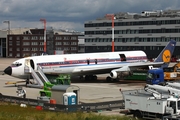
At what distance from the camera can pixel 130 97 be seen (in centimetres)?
3025

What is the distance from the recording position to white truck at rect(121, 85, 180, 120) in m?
28.2

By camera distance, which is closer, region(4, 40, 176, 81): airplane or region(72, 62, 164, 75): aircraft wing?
region(4, 40, 176, 81): airplane

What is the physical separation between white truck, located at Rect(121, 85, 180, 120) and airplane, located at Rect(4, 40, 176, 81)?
980 inches

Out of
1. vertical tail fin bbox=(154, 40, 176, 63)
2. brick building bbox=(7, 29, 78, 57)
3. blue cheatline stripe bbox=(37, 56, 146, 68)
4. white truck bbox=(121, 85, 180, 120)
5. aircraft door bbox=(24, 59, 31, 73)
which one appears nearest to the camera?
white truck bbox=(121, 85, 180, 120)

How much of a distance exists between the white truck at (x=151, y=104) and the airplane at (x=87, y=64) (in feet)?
81.7

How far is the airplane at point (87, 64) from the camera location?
54312 mm

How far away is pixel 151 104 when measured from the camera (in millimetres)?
28688

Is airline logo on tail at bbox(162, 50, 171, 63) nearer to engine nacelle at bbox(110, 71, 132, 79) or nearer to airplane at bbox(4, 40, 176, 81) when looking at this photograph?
airplane at bbox(4, 40, 176, 81)

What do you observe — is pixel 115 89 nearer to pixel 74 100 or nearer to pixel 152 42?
pixel 74 100

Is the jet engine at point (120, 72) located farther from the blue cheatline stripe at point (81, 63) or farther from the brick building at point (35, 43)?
the brick building at point (35, 43)

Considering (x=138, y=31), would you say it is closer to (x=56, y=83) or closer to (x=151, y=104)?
(x=56, y=83)

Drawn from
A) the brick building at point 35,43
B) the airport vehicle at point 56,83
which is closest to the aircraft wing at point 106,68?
the airport vehicle at point 56,83

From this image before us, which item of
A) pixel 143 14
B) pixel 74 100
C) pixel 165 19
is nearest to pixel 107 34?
pixel 143 14

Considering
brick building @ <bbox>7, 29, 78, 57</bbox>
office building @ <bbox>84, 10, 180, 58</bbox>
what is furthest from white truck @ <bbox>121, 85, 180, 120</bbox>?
brick building @ <bbox>7, 29, 78, 57</bbox>
